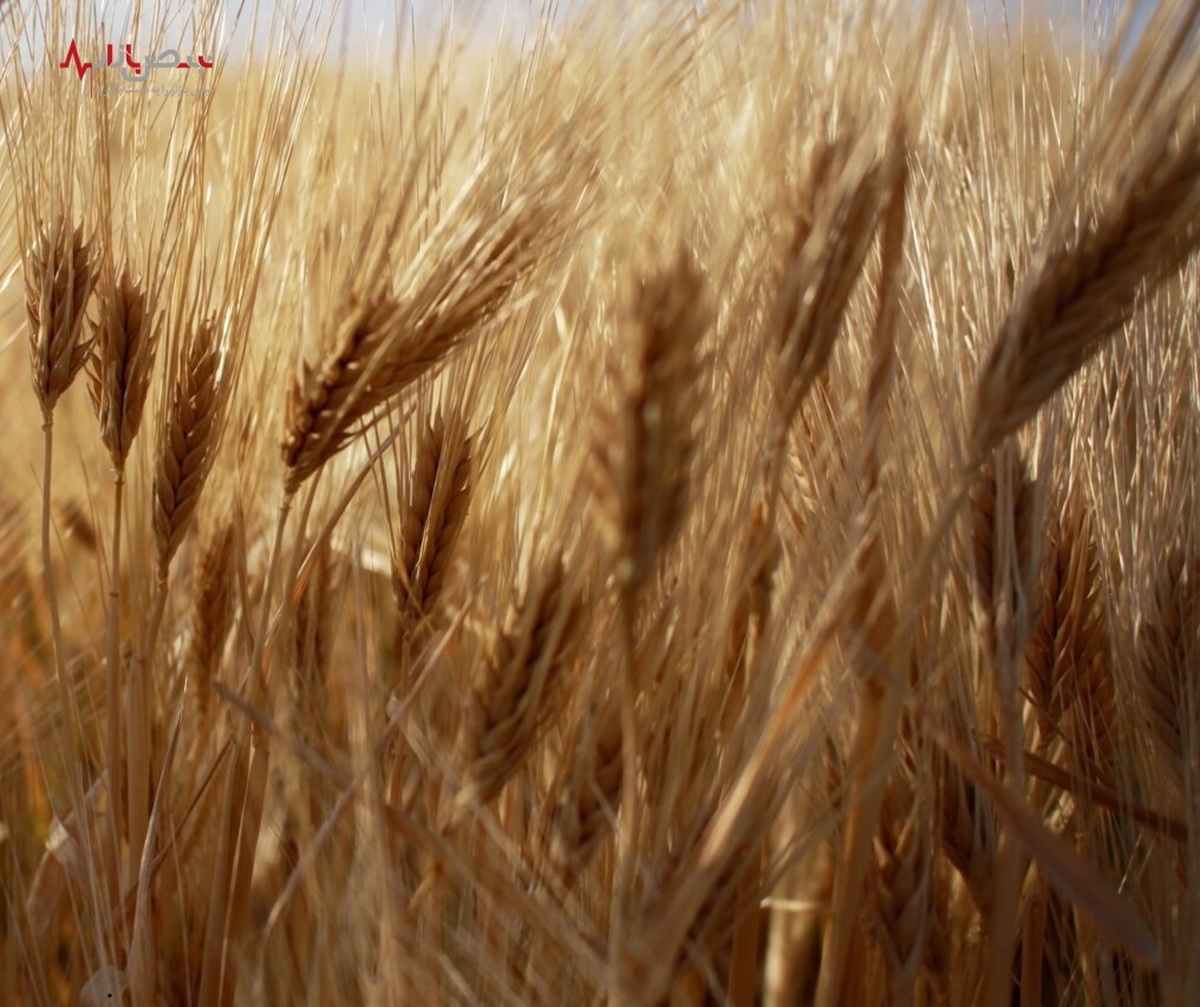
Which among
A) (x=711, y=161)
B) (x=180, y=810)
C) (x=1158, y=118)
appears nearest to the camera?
(x=1158, y=118)

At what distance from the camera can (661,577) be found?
569 millimetres

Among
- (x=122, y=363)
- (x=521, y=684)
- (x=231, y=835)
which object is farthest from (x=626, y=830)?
(x=122, y=363)

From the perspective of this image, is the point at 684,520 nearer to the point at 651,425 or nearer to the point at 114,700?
the point at 651,425

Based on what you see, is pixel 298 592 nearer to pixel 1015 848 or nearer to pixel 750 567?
pixel 750 567

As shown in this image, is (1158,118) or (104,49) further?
(104,49)

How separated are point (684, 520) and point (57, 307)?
0.47 meters

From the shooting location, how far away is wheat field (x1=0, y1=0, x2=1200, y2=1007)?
1.72ft

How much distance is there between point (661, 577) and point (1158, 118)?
34 centimetres

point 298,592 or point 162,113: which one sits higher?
point 162,113

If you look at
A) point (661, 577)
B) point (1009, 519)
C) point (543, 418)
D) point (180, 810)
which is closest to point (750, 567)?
point (661, 577)

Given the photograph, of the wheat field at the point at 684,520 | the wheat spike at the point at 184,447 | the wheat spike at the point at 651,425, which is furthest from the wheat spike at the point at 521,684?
the wheat spike at the point at 184,447

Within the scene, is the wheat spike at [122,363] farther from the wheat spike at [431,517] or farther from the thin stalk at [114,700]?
the wheat spike at [431,517]

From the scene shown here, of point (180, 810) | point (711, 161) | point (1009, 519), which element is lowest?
point (180, 810)

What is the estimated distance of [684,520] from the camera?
18.9 inches
